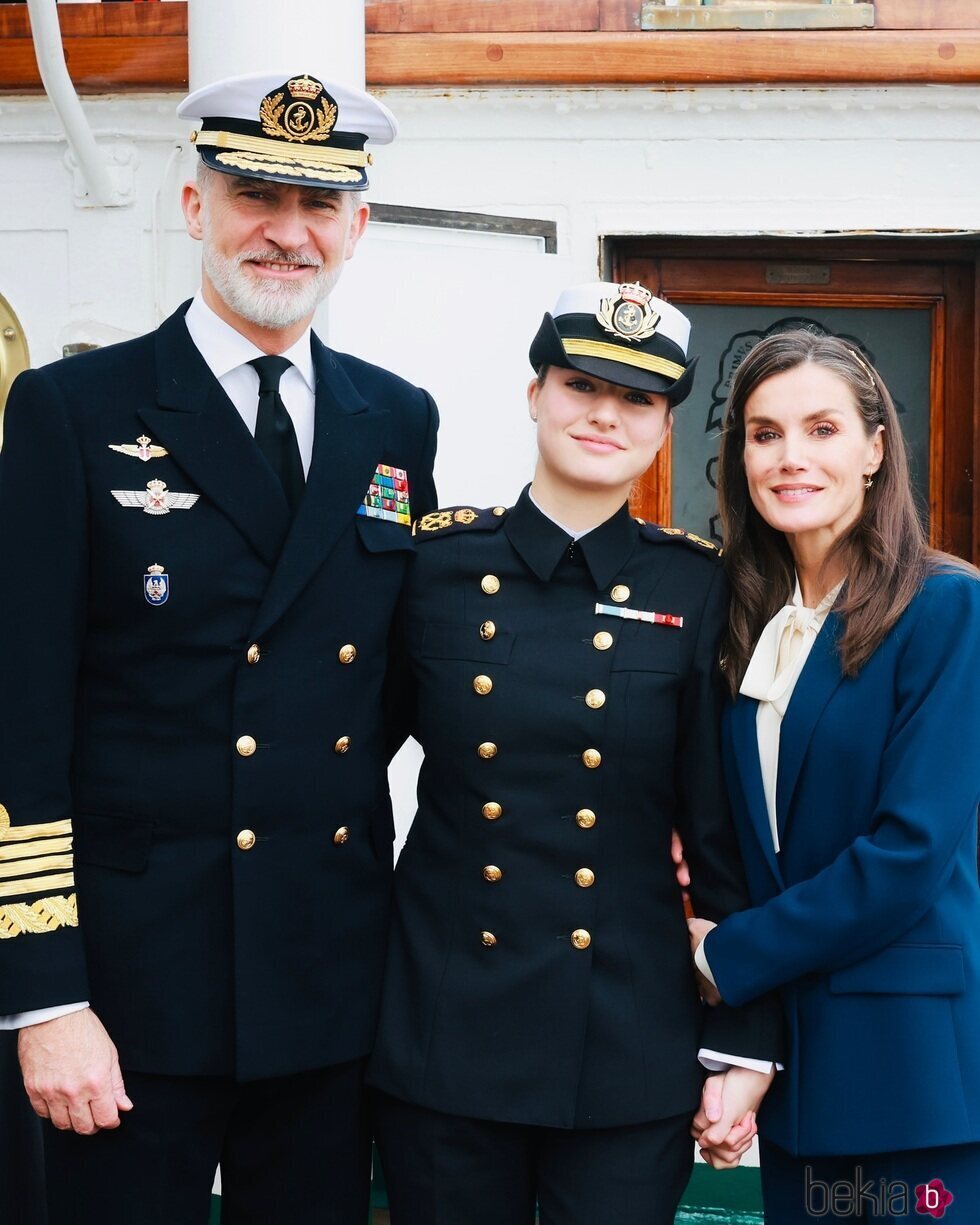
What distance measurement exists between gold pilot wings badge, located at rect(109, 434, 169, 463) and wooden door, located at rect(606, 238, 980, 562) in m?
2.24

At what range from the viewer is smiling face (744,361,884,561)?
2195 mm

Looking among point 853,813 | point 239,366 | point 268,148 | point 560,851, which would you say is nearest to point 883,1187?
point 853,813

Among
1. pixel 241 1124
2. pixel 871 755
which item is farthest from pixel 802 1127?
pixel 241 1124

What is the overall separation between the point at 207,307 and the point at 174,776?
67 cm

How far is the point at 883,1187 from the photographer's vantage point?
6.82 ft

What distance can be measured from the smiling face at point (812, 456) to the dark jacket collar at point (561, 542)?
212 mm

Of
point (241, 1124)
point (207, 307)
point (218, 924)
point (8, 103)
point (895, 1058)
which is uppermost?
point (8, 103)

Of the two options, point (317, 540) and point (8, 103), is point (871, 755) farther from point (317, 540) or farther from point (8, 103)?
point (8, 103)

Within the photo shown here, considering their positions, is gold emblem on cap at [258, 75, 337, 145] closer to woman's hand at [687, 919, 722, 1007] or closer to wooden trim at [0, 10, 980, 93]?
woman's hand at [687, 919, 722, 1007]

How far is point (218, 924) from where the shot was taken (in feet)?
6.94

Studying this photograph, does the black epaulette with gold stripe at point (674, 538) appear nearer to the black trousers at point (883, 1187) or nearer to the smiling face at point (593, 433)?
the smiling face at point (593, 433)

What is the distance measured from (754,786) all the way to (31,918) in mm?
1003

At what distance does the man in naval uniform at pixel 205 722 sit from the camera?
2020 millimetres

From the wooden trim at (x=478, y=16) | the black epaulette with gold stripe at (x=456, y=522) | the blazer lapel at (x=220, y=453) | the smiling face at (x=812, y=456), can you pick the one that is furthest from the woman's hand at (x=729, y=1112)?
the wooden trim at (x=478, y=16)
